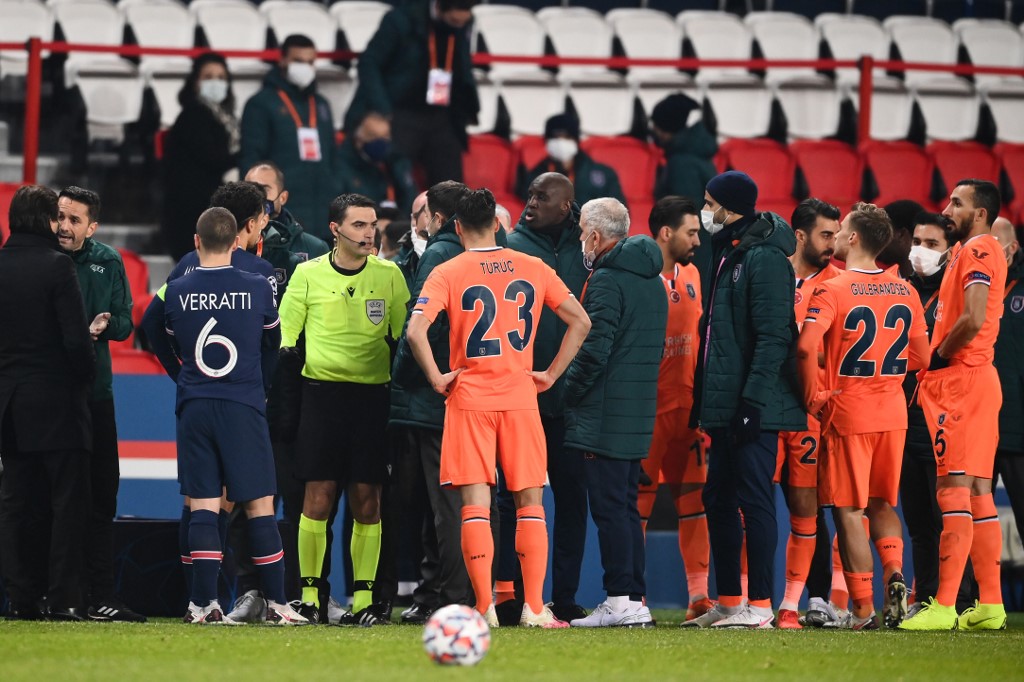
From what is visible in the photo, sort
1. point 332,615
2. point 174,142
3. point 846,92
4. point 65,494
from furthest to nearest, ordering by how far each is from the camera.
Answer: point 846,92 → point 174,142 → point 332,615 → point 65,494

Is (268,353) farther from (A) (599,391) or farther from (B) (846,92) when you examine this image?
(B) (846,92)

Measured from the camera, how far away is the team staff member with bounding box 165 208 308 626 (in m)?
6.29

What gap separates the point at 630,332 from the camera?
6973 millimetres

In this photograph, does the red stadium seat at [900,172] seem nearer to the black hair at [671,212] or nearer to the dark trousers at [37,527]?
the black hair at [671,212]

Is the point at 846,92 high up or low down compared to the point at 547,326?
up

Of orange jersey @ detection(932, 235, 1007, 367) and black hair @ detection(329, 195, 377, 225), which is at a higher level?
black hair @ detection(329, 195, 377, 225)

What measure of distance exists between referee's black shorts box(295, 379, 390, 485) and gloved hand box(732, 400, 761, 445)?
5.51ft

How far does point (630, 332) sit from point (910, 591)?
3.08 metres

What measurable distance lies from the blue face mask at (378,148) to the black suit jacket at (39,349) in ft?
14.9

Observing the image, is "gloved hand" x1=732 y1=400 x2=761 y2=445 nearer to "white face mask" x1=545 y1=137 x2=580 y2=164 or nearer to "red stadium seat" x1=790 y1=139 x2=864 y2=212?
"white face mask" x1=545 y1=137 x2=580 y2=164

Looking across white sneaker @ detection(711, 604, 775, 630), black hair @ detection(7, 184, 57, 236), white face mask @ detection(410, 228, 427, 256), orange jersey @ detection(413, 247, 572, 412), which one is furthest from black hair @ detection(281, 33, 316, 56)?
white sneaker @ detection(711, 604, 775, 630)

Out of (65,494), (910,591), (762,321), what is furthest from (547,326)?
(910,591)

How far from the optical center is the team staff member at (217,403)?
629 centimetres

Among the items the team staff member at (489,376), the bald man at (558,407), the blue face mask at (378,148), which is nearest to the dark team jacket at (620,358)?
the bald man at (558,407)
